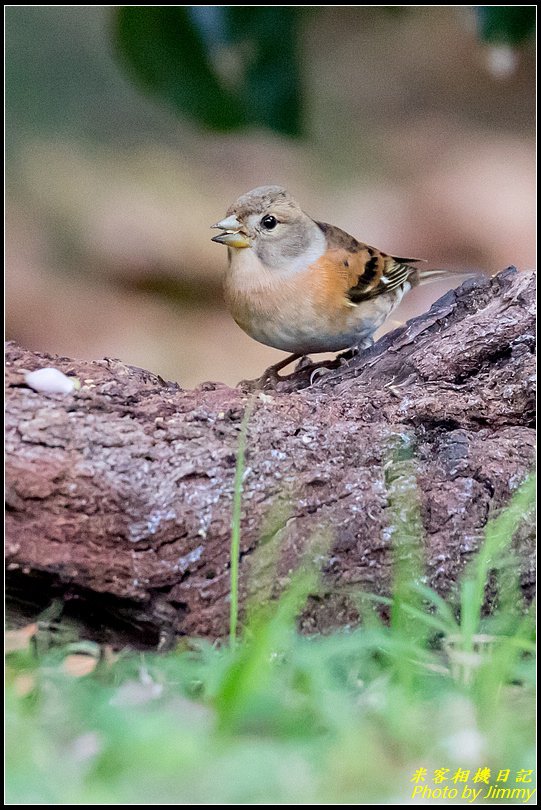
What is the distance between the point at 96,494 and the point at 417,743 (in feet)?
3.59

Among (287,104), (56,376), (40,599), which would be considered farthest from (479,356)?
(287,104)

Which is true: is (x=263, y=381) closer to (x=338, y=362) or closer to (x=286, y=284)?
(x=338, y=362)

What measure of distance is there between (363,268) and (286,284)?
62cm

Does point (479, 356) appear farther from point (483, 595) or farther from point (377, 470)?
point (483, 595)

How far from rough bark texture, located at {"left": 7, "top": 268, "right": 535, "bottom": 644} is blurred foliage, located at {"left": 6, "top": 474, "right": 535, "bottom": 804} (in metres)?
0.18

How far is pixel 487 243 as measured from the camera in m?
8.94

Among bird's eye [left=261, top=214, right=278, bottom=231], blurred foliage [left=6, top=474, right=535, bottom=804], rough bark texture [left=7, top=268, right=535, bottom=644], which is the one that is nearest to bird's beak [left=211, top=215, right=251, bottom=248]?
bird's eye [left=261, top=214, right=278, bottom=231]

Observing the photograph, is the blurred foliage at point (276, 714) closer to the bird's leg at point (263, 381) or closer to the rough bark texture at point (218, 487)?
the rough bark texture at point (218, 487)

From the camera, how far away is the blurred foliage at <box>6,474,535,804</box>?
63.8 inches

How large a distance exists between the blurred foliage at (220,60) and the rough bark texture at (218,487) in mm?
2258

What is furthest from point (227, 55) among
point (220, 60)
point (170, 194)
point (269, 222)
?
→ point (170, 194)

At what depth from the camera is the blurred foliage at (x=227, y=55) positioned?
4586mm

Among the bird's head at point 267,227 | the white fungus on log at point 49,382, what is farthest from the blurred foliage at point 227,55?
the white fungus on log at point 49,382

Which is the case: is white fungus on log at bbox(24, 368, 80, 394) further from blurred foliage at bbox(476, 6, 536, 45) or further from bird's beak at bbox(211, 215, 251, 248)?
blurred foliage at bbox(476, 6, 536, 45)
